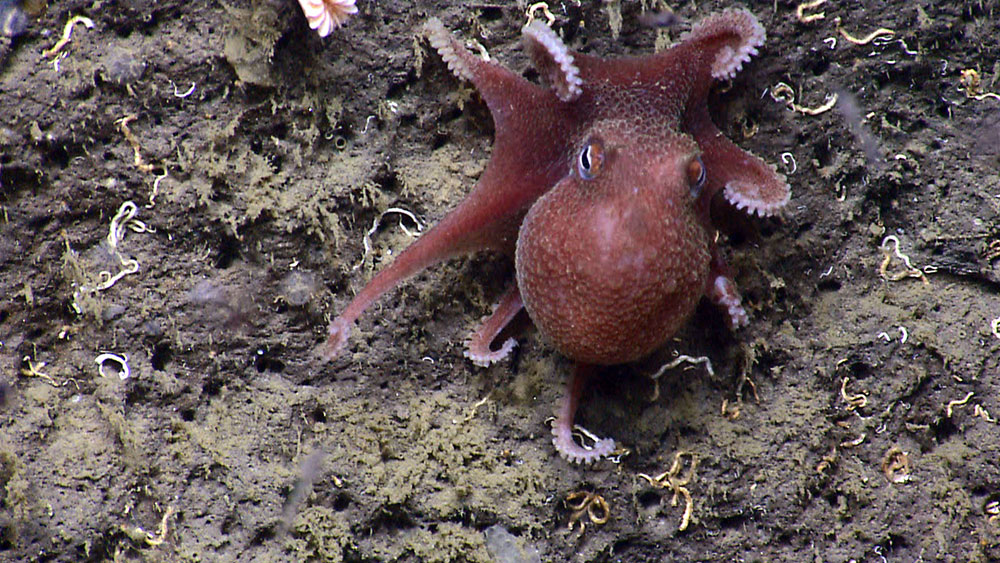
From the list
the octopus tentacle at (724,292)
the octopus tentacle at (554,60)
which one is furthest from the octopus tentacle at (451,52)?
the octopus tentacle at (724,292)

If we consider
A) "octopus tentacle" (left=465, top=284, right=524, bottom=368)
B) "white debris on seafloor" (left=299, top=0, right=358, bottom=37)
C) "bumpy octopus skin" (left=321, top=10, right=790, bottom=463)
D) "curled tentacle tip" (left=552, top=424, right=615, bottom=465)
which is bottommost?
"curled tentacle tip" (left=552, top=424, right=615, bottom=465)

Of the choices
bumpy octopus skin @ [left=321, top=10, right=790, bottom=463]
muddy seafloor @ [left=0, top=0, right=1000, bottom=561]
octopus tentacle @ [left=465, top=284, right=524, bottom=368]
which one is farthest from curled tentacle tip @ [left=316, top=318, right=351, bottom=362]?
octopus tentacle @ [left=465, top=284, right=524, bottom=368]

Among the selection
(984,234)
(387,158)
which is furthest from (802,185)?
(387,158)

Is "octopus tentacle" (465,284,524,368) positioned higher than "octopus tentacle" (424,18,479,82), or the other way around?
"octopus tentacle" (424,18,479,82)

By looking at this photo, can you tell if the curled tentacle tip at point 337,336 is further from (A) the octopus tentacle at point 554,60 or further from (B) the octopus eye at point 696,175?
(B) the octopus eye at point 696,175

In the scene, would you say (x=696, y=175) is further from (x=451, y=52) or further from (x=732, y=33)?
(x=451, y=52)

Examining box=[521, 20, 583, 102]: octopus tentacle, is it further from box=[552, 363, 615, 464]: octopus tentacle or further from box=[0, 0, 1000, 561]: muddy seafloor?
box=[552, 363, 615, 464]: octopus tentacle
